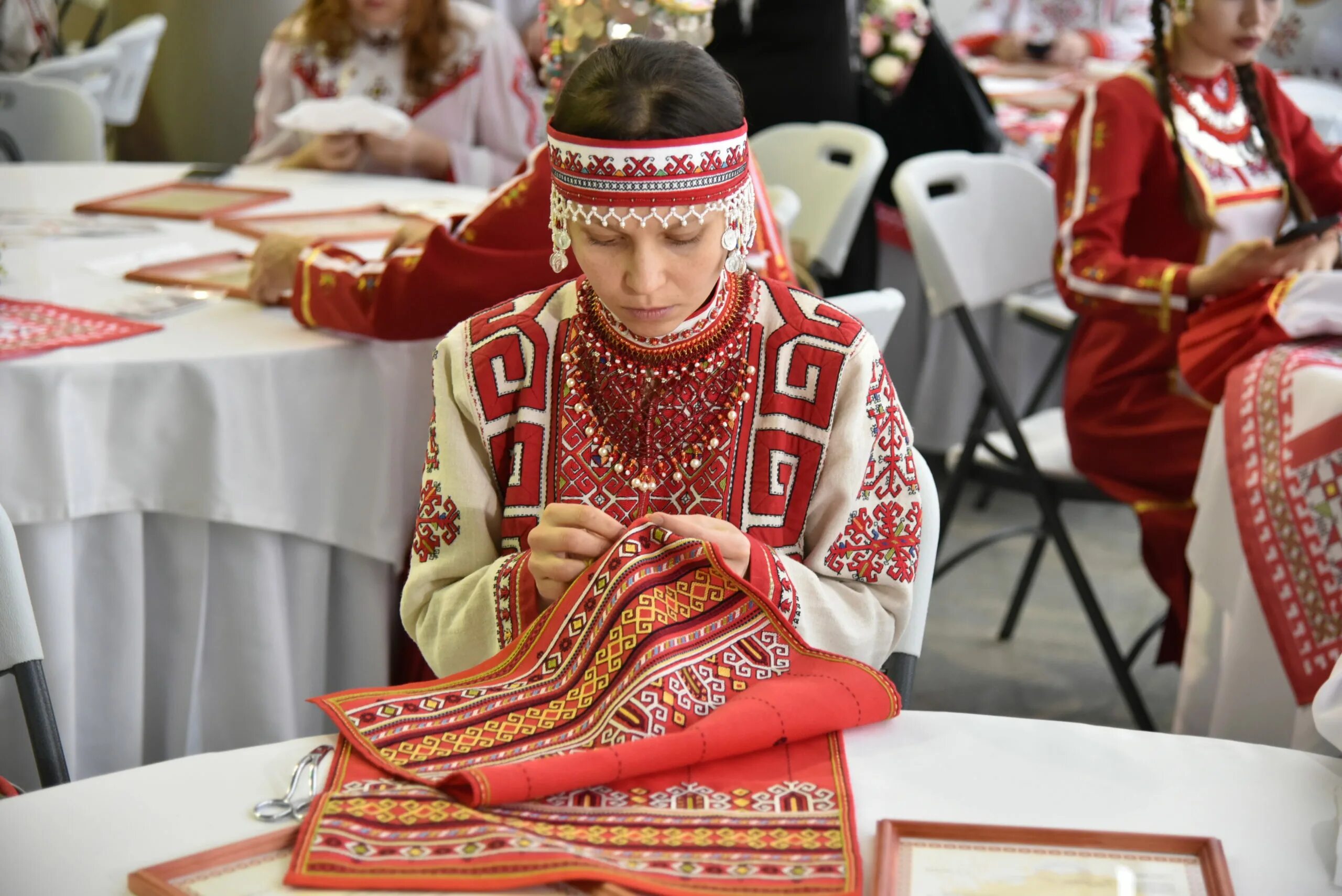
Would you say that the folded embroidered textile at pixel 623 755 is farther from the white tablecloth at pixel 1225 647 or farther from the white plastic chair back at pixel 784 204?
the white plastic chair back at pixel 784 204

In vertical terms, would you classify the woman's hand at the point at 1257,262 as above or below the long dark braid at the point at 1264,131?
below

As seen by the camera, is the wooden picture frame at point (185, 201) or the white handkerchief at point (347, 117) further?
the white handkerchief at point (347, 117)

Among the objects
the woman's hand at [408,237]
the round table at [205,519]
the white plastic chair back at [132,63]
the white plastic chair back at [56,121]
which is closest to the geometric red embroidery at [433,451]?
the round table at [205,519]

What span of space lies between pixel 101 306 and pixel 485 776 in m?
1.47

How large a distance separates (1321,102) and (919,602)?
4.07 metres

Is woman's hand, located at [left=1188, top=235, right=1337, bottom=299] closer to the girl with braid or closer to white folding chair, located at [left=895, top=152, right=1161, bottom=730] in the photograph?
the girl with braid

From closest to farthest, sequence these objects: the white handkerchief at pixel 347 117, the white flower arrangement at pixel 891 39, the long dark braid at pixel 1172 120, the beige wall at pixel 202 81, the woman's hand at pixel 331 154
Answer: the long dark braid at pixel 1172 120 < the white handkerchief at pixel 347 117 < the woman's hand at pixel 331 154 < the white flower arrangement at pixel 891 39 < the beige wall at pixel 202 81

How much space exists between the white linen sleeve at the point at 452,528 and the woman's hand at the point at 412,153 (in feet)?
6.89

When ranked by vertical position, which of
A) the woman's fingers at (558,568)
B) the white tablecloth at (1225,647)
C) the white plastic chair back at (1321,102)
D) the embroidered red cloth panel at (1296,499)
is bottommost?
the white tablecloth at (1225,647)

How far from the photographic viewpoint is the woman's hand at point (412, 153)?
10.9 ft

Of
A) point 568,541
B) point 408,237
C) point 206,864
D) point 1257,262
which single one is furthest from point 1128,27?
point 206,864

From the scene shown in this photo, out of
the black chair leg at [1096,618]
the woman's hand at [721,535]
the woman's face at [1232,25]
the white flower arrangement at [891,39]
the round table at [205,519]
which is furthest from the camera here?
the white flower arrangement at [891,39]

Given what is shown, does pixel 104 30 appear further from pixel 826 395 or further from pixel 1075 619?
pixel 826 395

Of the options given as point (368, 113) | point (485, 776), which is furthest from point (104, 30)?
point (485, 776)
